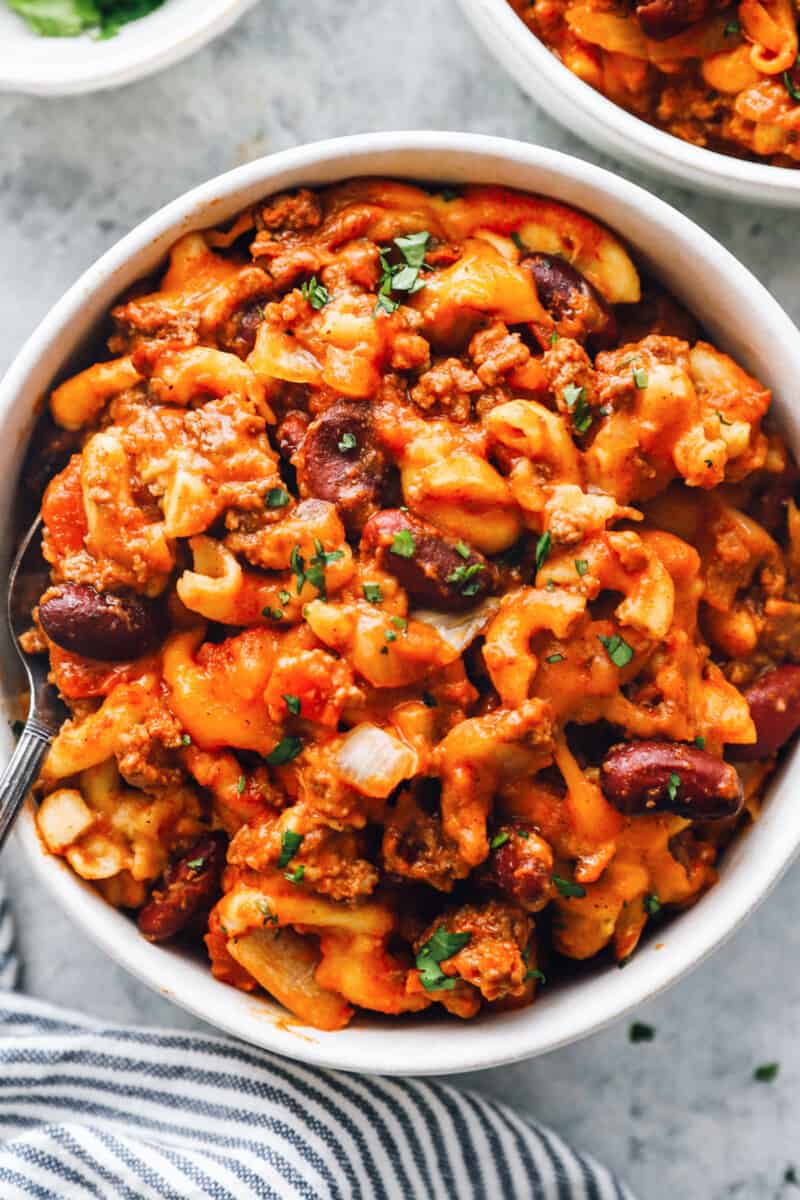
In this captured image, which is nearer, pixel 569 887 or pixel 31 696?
pixel 569 887

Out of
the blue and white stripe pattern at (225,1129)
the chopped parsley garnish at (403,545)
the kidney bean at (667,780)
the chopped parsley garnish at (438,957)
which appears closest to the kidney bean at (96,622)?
the chopped parsley garnish at (403,545)

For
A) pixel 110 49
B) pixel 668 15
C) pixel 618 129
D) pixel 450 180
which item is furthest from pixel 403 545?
pixel 110 49

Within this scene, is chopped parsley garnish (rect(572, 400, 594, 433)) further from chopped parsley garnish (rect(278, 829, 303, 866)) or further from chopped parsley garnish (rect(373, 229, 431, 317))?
chopped parsley garnish (rect(278, 829, 303, 866))

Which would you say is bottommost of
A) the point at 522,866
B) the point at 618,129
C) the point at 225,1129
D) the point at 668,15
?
the point at 225,1129

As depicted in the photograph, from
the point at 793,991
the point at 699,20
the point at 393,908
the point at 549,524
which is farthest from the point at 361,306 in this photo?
the point at 793,991

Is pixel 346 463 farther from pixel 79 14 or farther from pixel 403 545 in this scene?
pixel 79 14

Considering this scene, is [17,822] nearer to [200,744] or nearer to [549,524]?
Result: [200,744]

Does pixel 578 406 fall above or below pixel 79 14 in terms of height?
below

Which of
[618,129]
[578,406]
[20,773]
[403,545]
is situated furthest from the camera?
[618,129]
